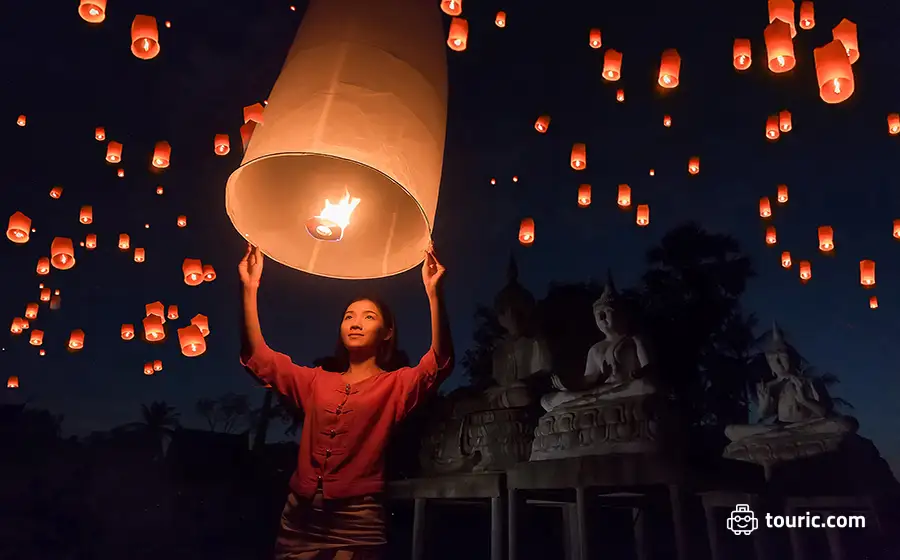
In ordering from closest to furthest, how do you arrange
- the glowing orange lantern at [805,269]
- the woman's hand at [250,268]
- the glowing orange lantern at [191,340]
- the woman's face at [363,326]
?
the woman's hand at [250,268] < the woman's face at [363,326] < the glowing orange lantern at [191,340] < the glowing orange lantern at [805,269]

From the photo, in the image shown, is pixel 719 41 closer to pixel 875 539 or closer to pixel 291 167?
pixel 875 539

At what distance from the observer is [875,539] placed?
4730 mm

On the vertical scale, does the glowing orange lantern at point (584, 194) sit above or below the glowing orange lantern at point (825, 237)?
above

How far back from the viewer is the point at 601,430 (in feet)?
15.0

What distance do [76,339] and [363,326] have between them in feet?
23.8

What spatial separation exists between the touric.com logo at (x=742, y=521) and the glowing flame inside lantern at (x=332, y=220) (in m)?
4.25

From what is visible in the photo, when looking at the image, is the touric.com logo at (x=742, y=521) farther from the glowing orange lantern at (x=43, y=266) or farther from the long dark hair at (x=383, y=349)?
the glowing orange lantern at (x=43, y=266)

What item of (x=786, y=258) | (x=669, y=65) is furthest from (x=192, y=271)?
(x=786, y=258)

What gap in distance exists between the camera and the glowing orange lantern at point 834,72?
153 inches

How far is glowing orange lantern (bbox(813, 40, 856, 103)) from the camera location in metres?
3.88

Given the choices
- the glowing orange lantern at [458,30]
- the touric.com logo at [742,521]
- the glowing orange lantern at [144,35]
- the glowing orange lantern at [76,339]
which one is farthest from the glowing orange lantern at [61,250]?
the touric.com logo at [742,521]

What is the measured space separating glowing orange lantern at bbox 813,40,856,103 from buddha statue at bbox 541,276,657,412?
2143 millimetres

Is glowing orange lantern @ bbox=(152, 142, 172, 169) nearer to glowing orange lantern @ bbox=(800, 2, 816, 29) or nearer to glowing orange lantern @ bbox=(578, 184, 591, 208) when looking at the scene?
glowing orange lantern @ bbox=(578, 184, 591, 208)

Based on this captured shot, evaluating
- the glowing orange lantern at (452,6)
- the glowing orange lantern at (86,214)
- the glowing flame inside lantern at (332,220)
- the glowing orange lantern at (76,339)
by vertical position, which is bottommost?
the glowing flame inside lantern at (332,220)
